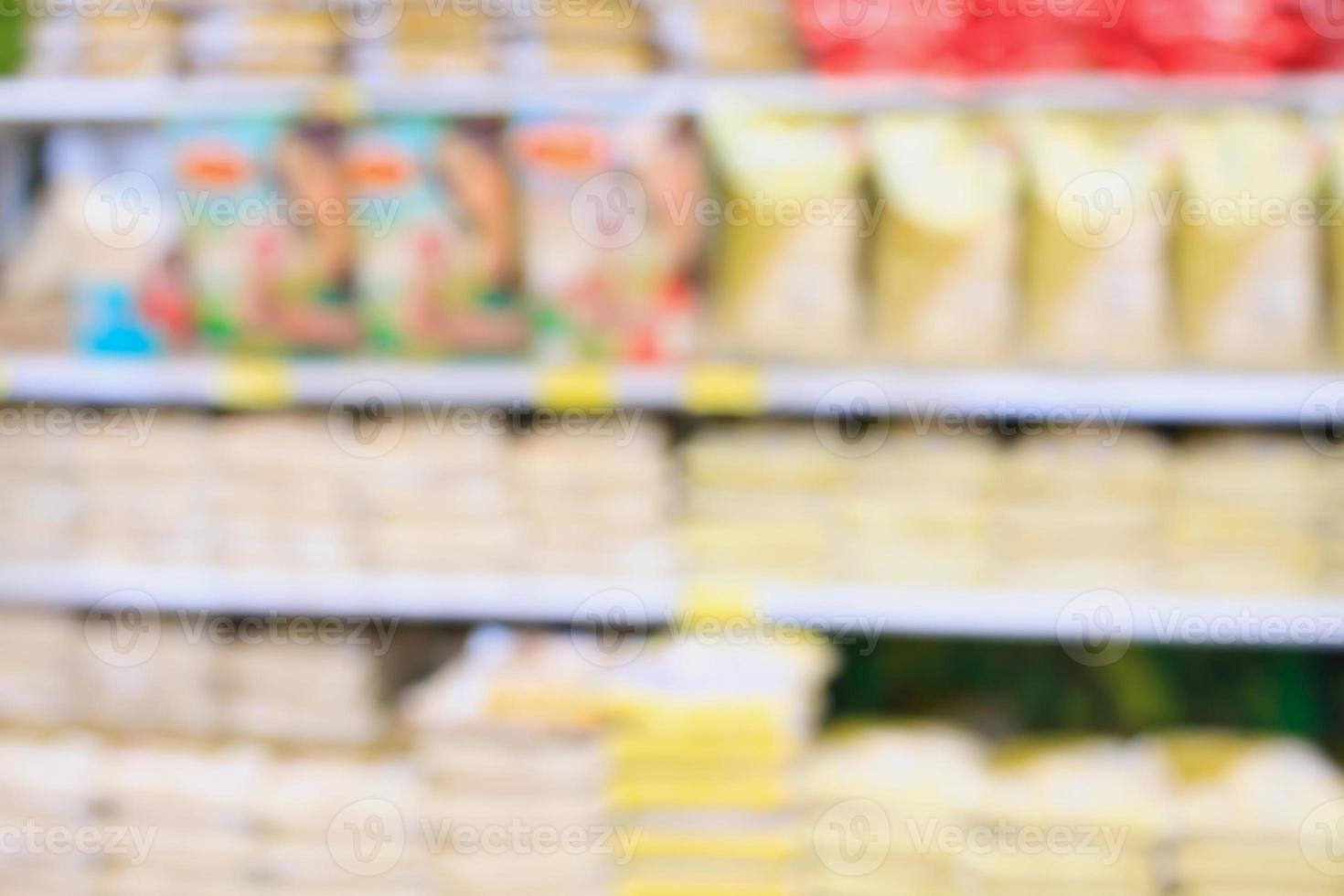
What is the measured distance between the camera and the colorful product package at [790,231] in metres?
1.90

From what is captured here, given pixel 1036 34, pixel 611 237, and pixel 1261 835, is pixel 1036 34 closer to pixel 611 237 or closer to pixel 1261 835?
Answer: pixel 611 237

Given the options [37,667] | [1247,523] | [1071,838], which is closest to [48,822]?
[37,667]

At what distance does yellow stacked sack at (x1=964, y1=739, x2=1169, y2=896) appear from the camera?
67.9 inches

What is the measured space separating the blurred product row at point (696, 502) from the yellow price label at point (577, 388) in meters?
0.12

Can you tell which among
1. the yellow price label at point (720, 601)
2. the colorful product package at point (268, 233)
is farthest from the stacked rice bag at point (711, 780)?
the colorful product package at point (268, 233)

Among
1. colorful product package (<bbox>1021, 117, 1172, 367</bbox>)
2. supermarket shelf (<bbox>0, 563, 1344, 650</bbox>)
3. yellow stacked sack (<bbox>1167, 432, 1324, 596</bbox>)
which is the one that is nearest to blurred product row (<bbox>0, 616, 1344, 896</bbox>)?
supermarket shelf (<bbox>0, 563, 1344, 650</bbox>)

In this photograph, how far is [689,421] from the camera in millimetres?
2277

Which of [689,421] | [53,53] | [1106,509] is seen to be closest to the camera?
[1106,509]

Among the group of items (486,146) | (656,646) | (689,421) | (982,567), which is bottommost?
(656,646)

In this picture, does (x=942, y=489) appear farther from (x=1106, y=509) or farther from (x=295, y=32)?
(x=295, y=32)

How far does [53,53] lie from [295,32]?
0.41 m

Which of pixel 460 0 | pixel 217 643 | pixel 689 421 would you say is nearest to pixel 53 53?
pixel 460 0

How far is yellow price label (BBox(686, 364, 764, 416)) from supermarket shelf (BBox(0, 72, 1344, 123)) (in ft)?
1.32

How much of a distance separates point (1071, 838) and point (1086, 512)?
474mm
